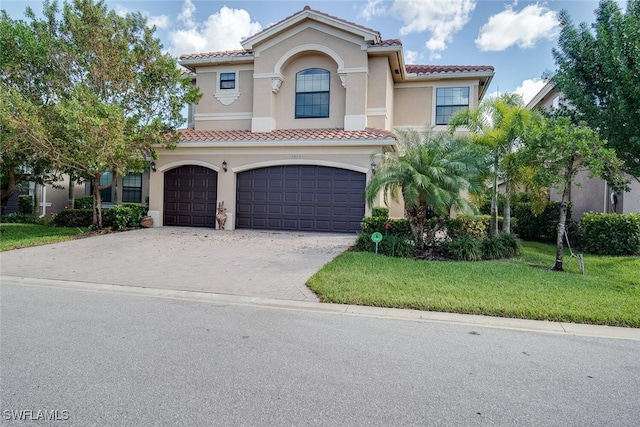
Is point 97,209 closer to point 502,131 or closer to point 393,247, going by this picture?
point 393,247

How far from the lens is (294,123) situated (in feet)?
57.7

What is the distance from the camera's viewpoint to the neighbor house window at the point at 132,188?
23047 millimetres

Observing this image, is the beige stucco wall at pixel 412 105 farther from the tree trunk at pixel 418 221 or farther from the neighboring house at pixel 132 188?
the neighboring house at pixel 132 188

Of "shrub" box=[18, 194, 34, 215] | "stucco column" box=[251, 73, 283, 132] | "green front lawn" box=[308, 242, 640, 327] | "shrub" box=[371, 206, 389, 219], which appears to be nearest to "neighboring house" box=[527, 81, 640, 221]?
"green front lawn" box=[308, 242, 640, 327]

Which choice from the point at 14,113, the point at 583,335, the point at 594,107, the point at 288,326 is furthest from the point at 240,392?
the point at 14,113

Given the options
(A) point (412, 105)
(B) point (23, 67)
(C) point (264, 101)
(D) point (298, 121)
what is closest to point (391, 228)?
(D) point (298, 121)

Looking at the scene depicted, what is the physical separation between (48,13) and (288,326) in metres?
15.7

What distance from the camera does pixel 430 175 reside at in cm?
1025

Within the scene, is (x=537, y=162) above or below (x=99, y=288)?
above

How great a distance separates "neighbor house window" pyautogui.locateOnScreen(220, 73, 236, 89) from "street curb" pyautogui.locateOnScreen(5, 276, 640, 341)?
43.1 feet

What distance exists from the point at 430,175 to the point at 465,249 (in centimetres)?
214

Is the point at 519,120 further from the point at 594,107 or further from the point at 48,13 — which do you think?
the point at 48,13

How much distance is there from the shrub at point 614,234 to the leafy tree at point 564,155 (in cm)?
220

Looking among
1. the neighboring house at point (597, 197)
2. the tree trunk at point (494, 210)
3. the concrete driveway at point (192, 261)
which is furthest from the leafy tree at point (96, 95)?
the neighboring house at point (597, 197)
